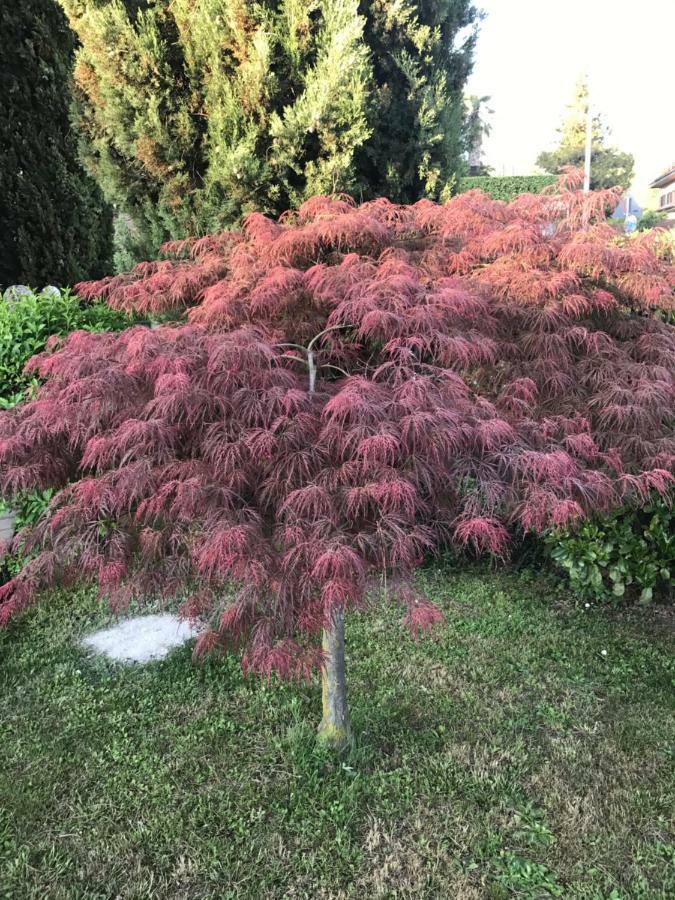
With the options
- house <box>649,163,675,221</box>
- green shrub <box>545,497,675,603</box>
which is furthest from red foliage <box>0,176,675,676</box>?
house <box>649,163,675,221</box>

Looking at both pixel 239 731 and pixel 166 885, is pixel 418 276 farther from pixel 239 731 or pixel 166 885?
pixel 166 885

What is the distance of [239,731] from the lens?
286 centimetres

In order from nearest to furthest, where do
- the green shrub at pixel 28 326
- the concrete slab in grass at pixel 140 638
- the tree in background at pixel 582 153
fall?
the concrete slab in grass at pixel 140 638, the green shrub at pixel 28 326, the tree in background at pixel 582 153

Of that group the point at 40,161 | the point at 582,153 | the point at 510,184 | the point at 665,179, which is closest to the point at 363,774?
the point at 40,161

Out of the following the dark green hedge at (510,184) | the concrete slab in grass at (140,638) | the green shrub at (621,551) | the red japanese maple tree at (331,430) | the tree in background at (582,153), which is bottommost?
the concrete slab in grass at (140,638)

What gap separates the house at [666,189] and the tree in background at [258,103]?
96.3 ft

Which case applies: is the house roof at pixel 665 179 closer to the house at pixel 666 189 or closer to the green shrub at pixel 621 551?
the house at pixel 666 189

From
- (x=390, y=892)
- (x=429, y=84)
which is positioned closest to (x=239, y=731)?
(x=390, y=892)

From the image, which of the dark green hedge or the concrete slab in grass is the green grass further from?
the dark green hedge

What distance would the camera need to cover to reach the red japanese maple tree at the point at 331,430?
1713mm

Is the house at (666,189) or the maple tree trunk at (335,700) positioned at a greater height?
the house at (666,189)

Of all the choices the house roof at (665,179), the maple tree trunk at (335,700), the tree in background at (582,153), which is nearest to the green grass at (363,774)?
the maple tree trunk at (335,700)

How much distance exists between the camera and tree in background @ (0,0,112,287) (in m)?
4.98

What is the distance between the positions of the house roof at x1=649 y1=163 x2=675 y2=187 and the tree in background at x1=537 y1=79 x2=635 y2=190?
327cm
